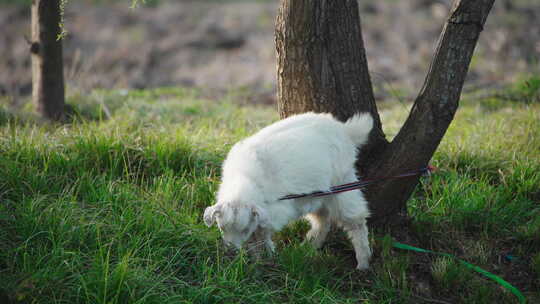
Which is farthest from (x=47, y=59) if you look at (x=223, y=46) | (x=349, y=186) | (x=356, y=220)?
(x=223, y=46)

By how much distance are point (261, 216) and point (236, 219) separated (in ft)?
0.57

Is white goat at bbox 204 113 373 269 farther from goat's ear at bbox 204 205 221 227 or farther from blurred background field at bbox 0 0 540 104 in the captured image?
blurred background field at bbox 0 0 540 104

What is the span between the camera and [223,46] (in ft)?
40.4

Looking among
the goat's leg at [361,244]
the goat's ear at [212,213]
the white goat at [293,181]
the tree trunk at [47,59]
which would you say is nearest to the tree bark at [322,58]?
the white goat at [293,181]

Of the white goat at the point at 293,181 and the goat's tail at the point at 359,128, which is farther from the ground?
the goat's tail at the point at 359,128

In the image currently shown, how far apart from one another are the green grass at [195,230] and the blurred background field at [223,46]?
3397 millimetres

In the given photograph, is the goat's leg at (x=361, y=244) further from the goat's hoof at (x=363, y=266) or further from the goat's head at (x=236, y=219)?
the goat's head at (x=236, y=219)

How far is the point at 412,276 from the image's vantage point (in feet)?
10.9

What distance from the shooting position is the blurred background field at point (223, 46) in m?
9.19

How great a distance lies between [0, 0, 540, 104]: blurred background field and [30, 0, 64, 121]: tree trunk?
1.49 metres

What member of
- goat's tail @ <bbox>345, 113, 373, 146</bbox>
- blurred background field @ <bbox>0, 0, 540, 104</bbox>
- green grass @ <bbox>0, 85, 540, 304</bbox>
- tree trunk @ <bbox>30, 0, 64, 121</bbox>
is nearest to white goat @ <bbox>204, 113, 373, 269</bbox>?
goat's tail @ <bbox>345, 113, 373, 146</bbox>

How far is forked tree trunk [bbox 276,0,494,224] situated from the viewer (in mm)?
3311

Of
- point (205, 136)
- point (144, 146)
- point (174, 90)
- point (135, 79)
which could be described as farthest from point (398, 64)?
point (144, 146)

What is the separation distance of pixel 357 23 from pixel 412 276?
206 cm
